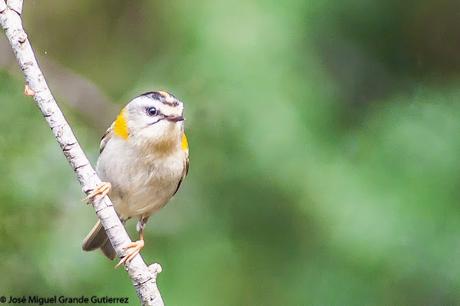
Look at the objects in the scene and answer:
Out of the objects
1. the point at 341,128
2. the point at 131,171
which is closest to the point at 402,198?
the point at 341,128

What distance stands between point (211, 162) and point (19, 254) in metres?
1.05

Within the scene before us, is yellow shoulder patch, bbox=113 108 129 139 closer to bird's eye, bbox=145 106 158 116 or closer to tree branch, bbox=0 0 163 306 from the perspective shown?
bird's eye, bbox=145 106 158 116

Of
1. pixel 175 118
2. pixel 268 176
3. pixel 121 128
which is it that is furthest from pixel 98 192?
pixel 268 176

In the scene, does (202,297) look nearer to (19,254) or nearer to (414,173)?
(19,254)

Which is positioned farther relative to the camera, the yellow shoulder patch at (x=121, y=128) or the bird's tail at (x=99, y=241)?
the bird's tail at (x=99, y=241)

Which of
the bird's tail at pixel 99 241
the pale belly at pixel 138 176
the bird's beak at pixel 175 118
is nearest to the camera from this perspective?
the bird's beak at pixel 175 118

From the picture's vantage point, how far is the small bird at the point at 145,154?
3.60 meters

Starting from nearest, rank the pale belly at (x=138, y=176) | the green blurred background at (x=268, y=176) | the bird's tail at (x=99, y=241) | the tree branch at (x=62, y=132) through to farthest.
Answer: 1. the tree branch at (x=62, y=132)
2. the pale belly at (x=138, y=176)
3. the bird's tail at (x=99, y=241)
4. the green blurred background at (x=268, y=176)

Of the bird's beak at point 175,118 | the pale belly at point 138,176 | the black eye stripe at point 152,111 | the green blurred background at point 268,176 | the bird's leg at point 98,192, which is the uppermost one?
the green blurred background at point 268,176

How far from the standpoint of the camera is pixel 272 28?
4637mm

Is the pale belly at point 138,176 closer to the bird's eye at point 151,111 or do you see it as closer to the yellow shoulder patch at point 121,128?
the yellow shoulder patch at point 121,128

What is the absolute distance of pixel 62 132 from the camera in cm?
270

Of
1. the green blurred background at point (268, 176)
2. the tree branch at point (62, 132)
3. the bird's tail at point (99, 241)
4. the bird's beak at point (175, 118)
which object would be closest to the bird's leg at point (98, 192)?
the tree branch at point (62, 132)

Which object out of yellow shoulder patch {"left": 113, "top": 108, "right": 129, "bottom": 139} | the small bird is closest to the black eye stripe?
the small bird
